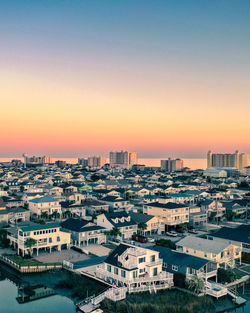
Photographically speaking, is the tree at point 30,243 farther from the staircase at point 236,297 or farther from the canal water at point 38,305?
the staircase at point 236,297

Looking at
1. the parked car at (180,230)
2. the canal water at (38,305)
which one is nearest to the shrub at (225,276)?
the canal water at (38,305)

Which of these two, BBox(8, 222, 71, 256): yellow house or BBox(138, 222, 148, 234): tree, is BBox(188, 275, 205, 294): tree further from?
BBox(138, 222, 148, 234): tree

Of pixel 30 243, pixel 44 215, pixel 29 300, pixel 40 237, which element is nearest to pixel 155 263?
pixel 29 300

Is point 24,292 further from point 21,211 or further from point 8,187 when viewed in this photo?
point 8,187

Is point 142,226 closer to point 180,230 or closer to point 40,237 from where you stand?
point 180,230

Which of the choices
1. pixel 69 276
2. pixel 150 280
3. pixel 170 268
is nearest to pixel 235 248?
pixel 170 268

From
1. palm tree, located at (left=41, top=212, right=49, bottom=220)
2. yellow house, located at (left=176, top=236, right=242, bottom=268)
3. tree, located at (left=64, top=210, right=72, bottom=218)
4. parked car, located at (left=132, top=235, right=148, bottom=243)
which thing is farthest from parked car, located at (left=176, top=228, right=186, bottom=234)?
palm tree, located at (left=41, top=212, right=49, bottom=220)
